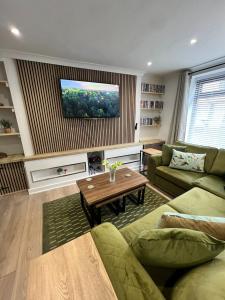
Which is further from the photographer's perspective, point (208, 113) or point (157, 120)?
point (157, 120)

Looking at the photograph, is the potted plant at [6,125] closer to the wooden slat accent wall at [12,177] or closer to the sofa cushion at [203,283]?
the wooden slat accent wall at [12,177]

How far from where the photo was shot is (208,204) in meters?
1.57

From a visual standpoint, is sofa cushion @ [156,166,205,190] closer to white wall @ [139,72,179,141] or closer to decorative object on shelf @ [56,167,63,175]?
white wall @ [139,72,179,141]

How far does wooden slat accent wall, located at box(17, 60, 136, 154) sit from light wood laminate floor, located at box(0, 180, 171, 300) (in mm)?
906

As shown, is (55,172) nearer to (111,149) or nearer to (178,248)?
(111,149)

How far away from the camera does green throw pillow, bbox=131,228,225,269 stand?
0.67m

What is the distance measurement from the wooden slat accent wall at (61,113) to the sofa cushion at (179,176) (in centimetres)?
140

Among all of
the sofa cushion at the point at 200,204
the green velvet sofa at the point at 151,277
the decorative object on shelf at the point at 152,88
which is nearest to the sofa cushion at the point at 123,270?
the green velvet sofa at the point at 151,277

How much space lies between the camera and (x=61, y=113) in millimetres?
2793

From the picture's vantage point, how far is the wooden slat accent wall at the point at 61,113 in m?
2.48

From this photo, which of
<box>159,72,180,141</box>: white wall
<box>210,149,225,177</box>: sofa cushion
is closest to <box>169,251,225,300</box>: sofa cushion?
<box>210,149,225,177</box>: sofa cushion

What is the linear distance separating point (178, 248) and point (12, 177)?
9.42ft

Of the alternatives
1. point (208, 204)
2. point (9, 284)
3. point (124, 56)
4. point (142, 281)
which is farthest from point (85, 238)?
point (124, 56)

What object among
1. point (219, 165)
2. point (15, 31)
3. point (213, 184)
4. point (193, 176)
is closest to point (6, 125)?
point (15, 31)
